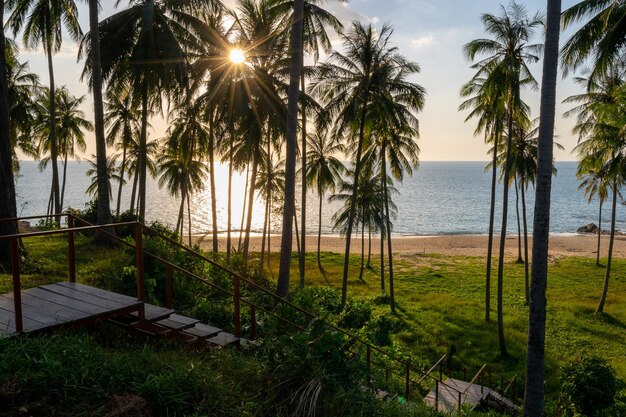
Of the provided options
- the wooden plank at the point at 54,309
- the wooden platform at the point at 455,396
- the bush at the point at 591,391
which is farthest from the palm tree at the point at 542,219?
the wooden plank at the point at 54,309

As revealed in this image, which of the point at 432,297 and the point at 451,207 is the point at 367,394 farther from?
the point at 451,207

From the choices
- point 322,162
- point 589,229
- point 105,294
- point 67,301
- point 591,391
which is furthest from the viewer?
point 589,229

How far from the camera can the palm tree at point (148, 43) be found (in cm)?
1664

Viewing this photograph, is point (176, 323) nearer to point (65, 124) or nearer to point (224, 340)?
point (224, 340)

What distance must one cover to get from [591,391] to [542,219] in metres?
5.56

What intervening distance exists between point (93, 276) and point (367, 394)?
262 inches

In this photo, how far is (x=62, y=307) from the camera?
5117 millimetres

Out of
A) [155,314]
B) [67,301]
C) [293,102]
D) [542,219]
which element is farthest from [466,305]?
[67,301]

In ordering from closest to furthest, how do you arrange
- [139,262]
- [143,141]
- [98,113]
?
[139,262] → [98,113] → [143,141]

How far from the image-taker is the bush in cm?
1039

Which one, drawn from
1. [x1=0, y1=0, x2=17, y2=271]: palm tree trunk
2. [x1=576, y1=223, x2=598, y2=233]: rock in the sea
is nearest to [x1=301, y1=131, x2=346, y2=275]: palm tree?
[x1=0, y1=0, x2=17, y2=271]: palm tree trunk

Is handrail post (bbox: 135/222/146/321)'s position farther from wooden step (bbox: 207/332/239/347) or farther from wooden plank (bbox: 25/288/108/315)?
wooden step (bbox: 207/332/239/347)

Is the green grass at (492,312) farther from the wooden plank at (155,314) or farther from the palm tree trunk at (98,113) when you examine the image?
the wooden plank at (155,314)

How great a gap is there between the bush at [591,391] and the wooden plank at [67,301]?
35.4 ft
